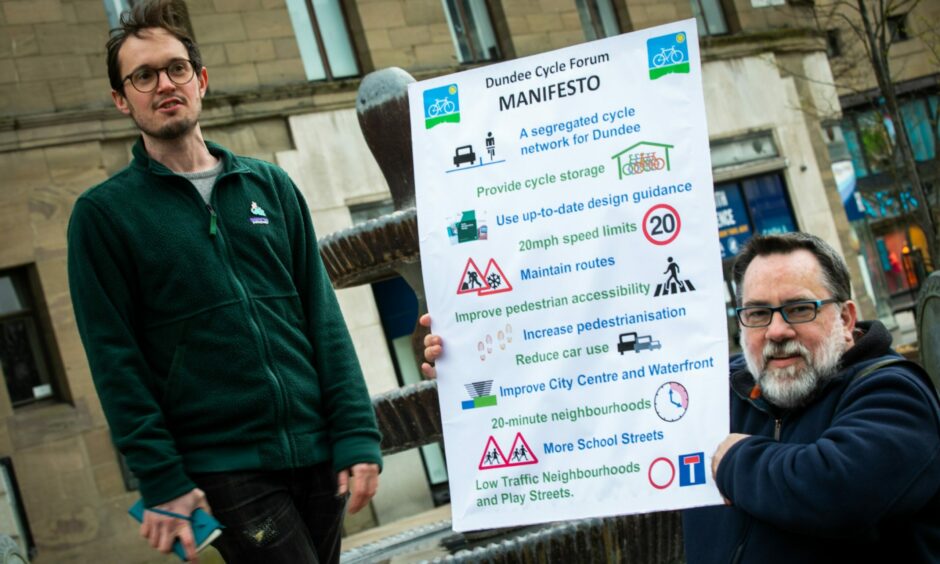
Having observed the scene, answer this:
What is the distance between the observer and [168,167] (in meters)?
2.97

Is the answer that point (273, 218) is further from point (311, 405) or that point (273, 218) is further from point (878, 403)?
point (878, 403)

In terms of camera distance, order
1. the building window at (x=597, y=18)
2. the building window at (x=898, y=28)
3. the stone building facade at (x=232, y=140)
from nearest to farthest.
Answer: the stone building facade at (x=232, y=140), the building window at (x=898, y=28), the building window at (x=597, y=18)

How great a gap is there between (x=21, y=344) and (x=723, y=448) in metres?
11.8

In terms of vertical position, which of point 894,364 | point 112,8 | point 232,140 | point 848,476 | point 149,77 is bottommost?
point 848,476

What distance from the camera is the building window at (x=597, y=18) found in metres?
19.7

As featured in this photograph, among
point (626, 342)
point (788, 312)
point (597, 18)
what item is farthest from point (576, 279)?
point (597, 18)

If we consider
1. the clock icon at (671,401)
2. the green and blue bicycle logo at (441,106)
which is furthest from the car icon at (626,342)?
the green and blue bicycle logo at (441,106)

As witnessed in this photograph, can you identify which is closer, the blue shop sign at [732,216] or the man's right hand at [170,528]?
the man's right hand at [170,528]

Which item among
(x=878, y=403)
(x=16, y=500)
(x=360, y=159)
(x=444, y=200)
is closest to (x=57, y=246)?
(x=16, y=500)

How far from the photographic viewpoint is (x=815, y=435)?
9.41 ft

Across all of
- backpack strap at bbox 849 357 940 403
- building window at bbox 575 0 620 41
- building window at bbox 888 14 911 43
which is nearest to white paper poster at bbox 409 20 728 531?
backpack strap at bbox 849 357 940 403

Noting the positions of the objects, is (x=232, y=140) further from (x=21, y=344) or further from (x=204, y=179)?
(x=204, y=179)

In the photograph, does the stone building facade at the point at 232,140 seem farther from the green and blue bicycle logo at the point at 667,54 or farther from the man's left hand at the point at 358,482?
the green and blue bicycle logo at the point at 667,54

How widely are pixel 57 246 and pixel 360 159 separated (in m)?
4.22
